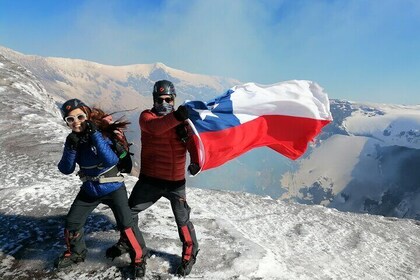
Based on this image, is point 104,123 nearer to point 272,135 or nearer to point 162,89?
point 162,89

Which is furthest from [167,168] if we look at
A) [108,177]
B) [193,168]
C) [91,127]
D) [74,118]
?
[74,118]

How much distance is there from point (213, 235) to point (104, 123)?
331 centimetres

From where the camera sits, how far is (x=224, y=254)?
6277 millimetres

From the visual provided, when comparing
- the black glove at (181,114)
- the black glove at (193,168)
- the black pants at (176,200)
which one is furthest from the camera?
the black pants at (176,200)

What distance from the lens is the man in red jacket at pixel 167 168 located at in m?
5.28

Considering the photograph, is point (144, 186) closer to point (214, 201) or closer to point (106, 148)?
point (106, 148)

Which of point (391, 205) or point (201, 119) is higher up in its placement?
point (201, 119)

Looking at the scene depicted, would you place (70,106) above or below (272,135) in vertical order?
above

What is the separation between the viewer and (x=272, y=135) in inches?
289

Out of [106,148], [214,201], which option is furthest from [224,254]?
[214,201]

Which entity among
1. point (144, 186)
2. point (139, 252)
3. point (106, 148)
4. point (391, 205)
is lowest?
point (391, 205)

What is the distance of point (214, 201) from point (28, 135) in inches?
362

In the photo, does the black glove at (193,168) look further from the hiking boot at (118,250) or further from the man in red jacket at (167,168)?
the hiking boot at (118,250)

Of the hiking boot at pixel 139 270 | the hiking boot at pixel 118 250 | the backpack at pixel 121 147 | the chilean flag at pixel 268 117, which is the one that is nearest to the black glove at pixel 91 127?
the backpack at pixel 121 147
